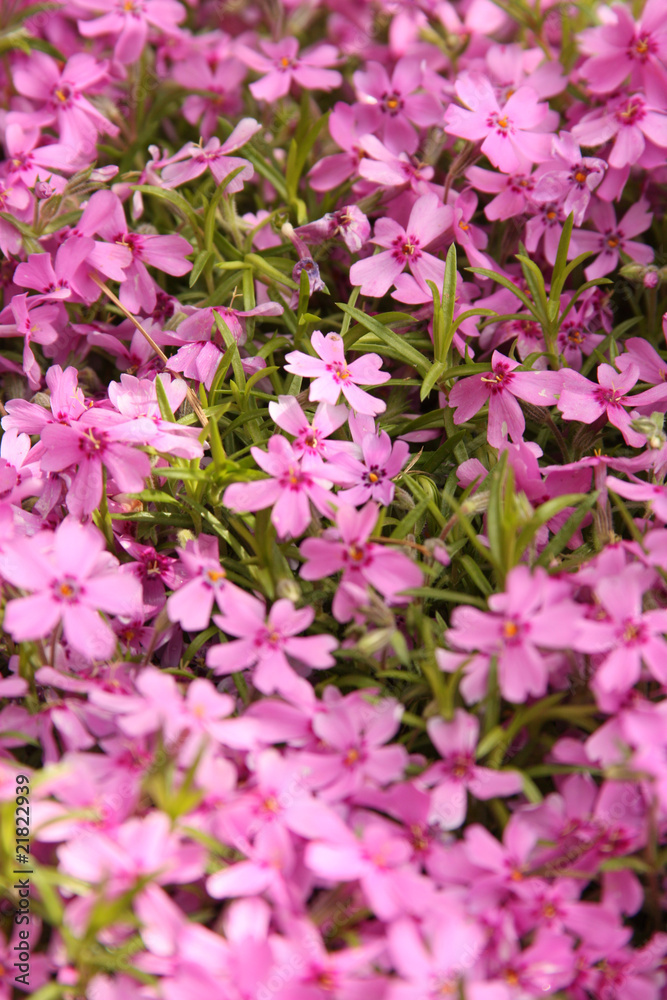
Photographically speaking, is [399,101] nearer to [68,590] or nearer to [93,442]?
[93,442]

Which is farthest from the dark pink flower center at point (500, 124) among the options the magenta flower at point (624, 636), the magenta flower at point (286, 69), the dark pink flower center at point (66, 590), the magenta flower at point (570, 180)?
the dark pink flower center at point (66, 590)

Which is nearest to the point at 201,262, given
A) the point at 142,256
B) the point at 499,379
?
the point at 142,256

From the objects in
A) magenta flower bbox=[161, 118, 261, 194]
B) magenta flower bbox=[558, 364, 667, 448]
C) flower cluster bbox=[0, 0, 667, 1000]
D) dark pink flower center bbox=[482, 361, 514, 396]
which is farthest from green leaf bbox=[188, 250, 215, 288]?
magenta flower bbox=[558, 364, 667, 448]

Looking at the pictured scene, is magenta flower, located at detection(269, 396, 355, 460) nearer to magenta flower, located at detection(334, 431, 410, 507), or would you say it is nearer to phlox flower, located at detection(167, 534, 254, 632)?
magenta flower, located at detection(334, 431, 410, 507)

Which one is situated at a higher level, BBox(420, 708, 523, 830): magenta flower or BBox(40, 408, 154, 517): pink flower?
BBox(40, 408, 154, 517): pink flower

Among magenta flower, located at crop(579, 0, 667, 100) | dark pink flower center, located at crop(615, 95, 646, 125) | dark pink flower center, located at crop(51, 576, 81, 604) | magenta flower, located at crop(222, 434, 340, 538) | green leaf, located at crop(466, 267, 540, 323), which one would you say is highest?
magenta flower, located at crop(579, 0, 667, 100)

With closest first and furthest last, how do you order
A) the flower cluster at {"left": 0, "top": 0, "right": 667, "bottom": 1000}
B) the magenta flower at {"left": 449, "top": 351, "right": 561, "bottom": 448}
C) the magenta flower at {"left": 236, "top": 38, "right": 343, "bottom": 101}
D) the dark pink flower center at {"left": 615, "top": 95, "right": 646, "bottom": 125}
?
the flower cluster at {"left": 0, "top": 0, "right": 667, "bottom": 1000} < the magenta flower at {"left": 449, "top": 351, "right": 561, "bottom": 448} < the dark pink flower center at {"left": 615, "top": 95, "right": 646, "bottom": 125} < the magenta flower at {"left": 236, "top": 38, "right": 343, "bottom": 101}

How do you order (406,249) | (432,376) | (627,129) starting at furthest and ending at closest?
(627,129) → (406,249) → (432,376)
